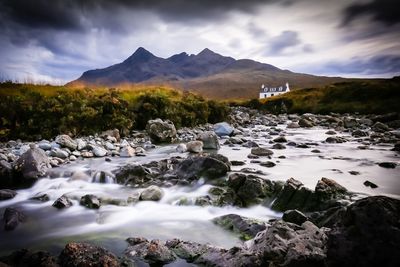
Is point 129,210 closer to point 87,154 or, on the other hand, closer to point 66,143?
point 87,154

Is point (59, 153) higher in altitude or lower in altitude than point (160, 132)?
lower

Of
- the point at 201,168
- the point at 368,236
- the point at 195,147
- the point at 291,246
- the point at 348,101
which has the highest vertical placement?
the point at 348,101

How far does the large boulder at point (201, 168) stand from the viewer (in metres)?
11.1

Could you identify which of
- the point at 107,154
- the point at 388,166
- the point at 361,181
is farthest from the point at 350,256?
the point at 107,154

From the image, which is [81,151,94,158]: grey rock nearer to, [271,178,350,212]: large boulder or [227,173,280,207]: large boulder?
[227,173,280,207]: large boulder

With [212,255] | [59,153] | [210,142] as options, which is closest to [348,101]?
[210,142]

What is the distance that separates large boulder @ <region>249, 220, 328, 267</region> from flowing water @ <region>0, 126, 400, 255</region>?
4.75 ft

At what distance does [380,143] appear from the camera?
783 inches

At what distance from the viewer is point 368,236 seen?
4.08 meters

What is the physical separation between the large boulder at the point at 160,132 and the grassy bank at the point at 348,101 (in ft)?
114

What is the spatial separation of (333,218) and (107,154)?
12.2 meters

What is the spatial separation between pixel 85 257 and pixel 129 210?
160 inches

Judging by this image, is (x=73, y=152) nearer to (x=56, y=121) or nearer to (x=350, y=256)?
(x=56, y=121)

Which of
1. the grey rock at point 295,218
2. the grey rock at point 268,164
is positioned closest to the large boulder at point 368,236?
the grey rock at point 295,218
